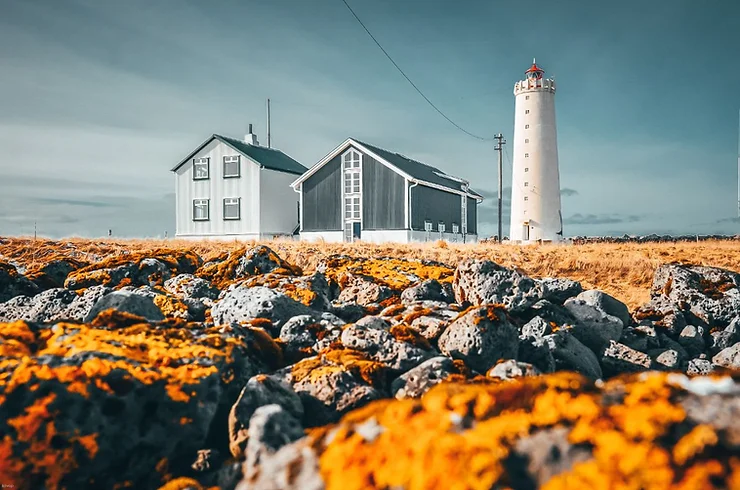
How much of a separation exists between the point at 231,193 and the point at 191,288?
28969 mm

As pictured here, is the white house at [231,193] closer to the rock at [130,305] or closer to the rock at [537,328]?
the rock at [130,305]

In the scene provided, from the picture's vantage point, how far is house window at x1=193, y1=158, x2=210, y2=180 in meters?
39.4

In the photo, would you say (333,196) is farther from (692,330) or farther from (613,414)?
(613,414)

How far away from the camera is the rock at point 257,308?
26.3 ft

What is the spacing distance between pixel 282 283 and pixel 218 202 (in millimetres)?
30512

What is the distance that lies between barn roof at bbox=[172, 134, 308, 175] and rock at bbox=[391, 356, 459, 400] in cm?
3317

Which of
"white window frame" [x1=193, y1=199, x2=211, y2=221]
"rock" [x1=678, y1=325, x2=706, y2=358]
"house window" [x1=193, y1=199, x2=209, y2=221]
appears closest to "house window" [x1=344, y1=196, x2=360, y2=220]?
"white window frame" [x1=193, y1=199, x2=211, y2=221]

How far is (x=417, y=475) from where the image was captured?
9.48ft

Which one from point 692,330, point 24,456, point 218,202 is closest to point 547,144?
point 218,202

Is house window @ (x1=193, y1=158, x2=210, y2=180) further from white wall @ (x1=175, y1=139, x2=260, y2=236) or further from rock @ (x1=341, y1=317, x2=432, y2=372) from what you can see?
rock @ (x1=341, y1=317, x2=432, y2=372)

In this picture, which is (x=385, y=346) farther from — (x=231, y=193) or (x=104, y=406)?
(x=231, y=193)

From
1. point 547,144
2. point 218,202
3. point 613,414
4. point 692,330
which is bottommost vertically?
point 692,330

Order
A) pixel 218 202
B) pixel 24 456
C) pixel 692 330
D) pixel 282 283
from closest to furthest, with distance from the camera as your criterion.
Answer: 1. pixel 24 456
2. pixel 282 283
3. pixel 692 330
4. pixel 218 202

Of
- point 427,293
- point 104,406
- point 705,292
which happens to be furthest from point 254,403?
point 705,292
